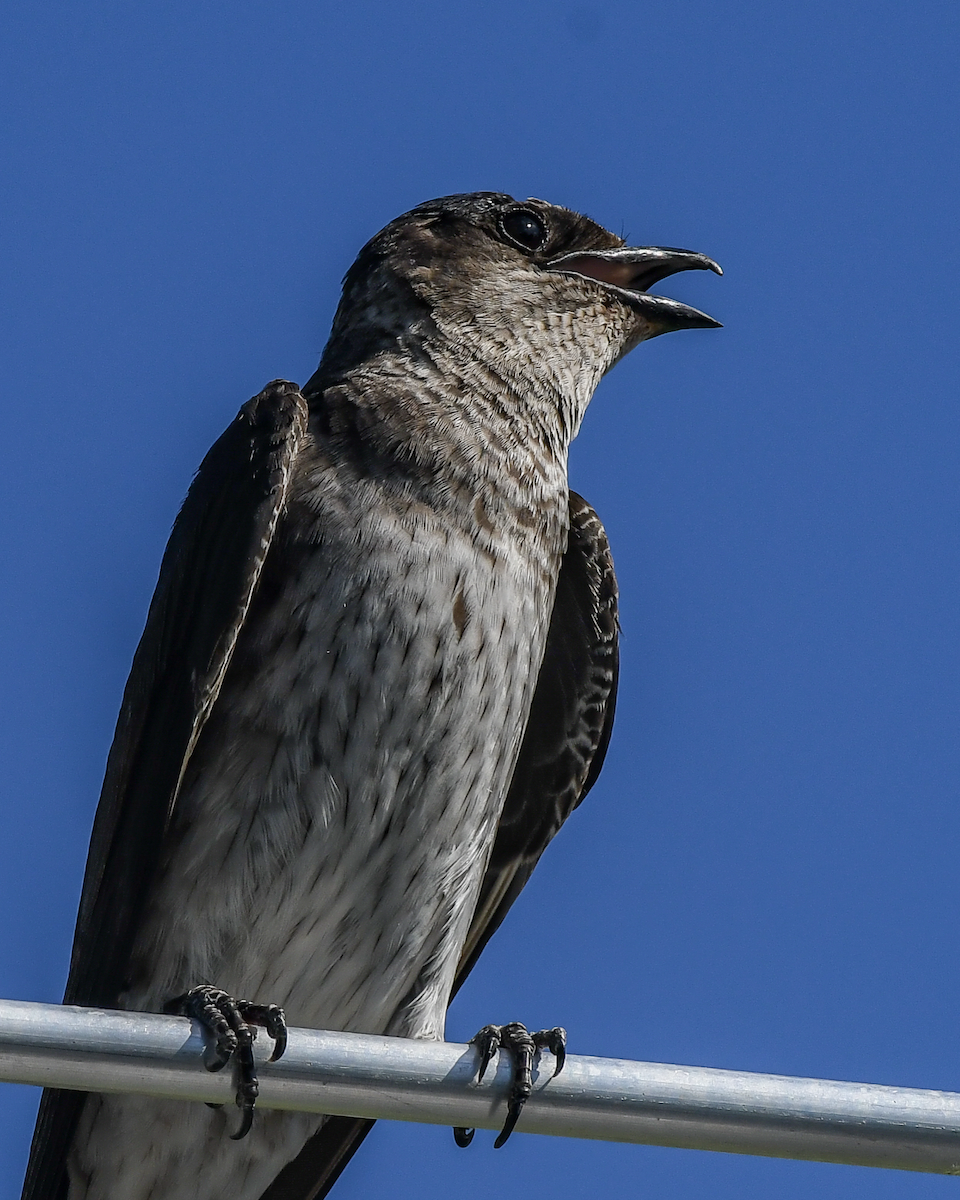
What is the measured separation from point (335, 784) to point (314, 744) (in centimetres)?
14

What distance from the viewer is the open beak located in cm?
693

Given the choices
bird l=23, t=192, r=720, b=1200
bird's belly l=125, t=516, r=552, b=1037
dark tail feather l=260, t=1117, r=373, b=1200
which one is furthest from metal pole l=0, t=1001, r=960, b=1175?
dark tail feather l=260, t=1117, r=373, b=1200

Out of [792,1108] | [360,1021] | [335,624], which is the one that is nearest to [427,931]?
[360,1021]

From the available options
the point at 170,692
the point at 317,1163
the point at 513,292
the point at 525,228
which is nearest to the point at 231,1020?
the point at 170,692

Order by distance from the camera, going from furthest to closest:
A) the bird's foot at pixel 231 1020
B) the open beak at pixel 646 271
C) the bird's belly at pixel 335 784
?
the open beak at pixel 646 271
the bird's belly at pixel 335 784
the bird's foot at pixel 231 1020

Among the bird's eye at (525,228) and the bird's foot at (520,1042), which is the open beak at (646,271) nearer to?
the bird's eye at (525,228)

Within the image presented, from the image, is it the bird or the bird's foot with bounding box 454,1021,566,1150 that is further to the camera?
the bird

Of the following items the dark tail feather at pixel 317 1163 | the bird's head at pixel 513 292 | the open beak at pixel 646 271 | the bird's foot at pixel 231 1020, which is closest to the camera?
the bird's foot at pixel 231 1020

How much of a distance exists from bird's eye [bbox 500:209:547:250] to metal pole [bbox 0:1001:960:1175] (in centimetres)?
446

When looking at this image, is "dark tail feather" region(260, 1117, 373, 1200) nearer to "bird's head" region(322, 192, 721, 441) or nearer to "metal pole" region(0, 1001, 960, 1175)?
"bird's head" region(322, 192, 721, 441)

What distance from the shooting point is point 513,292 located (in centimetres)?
675

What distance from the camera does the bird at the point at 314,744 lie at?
528 cm

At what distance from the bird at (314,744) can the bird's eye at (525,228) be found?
36.6 inches

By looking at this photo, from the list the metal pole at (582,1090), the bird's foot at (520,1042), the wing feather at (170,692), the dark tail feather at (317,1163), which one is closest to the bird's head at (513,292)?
the wing feather at (170,692)
